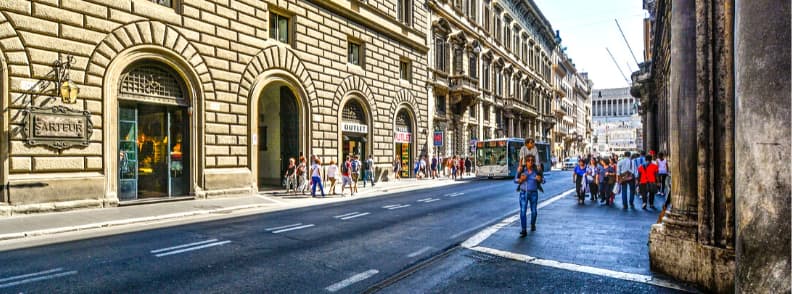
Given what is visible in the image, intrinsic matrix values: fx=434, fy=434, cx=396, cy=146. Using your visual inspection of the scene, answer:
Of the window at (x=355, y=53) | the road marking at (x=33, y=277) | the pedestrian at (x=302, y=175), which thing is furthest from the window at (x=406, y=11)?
the road marking at (x=33, y=277)

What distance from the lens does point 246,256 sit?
6.65 meters

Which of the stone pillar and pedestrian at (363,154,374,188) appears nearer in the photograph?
the stone pillar

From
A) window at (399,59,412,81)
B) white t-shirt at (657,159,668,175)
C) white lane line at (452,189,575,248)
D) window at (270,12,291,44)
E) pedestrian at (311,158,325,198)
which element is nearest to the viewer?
white lane line at (452,189,575,248)

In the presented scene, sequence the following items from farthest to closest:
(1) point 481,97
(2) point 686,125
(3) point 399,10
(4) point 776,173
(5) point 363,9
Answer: (1) point 481,97 < (3) point 399,10 < (5) point 363,9 < (2) point 686,125 < (4) point 776,173

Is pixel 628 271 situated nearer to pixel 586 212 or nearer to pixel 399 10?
pixel 586 212

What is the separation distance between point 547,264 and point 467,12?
3445 cm

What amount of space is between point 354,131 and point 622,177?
13173mm

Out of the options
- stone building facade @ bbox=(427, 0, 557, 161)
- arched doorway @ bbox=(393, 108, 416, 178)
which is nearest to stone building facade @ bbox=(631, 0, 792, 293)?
arched doorway @ bbox=(393, 108, 416, 178)

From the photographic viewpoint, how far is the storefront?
2264 centimetres

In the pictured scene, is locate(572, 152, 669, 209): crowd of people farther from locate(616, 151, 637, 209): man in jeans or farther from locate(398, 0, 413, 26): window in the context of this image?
locate(398, 0, 413, 26): window

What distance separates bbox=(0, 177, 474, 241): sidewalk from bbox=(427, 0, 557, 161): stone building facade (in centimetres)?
1599

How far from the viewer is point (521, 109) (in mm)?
50188

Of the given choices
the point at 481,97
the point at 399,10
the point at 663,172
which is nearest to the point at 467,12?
the point at 481,97

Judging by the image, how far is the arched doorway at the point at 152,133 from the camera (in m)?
13.9
